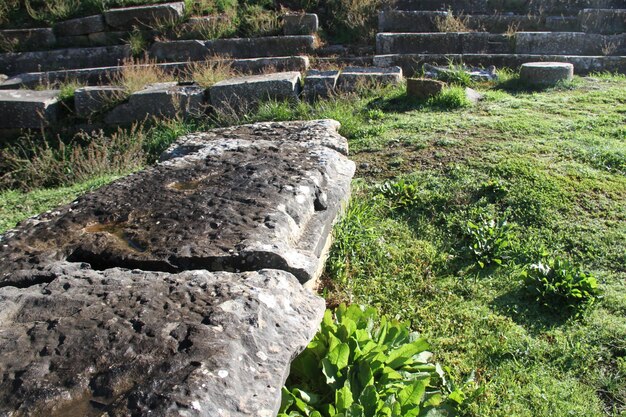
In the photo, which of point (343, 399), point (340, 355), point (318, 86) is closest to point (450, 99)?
point (318, 86)

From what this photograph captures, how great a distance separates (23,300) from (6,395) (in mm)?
530

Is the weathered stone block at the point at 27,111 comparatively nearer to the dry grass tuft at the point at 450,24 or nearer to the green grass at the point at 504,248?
the green grass at the point at 504,248

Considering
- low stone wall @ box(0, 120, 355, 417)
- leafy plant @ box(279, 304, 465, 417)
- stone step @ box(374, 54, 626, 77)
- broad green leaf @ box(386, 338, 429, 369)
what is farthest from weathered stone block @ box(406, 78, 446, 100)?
broad green leaf @ box(386, 338, 429, 369)

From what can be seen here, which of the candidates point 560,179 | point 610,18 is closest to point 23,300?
point 560,179

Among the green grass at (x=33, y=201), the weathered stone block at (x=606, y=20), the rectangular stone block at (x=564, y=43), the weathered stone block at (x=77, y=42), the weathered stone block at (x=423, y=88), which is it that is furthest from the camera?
the weathered stone block at (x=77, y=42)

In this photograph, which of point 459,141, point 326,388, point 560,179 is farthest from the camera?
point 459,141

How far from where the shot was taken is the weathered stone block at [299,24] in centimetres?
977

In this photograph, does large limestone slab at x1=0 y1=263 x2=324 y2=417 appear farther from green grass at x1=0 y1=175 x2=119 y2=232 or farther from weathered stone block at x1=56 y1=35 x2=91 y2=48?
weathered stone block at x1=56 y1=35 x2=91 y2=48

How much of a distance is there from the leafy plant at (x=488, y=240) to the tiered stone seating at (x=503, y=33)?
16.9ft

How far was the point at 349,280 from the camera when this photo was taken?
349 cm

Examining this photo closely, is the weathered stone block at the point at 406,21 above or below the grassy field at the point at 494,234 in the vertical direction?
above

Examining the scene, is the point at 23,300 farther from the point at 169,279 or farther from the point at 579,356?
the point at 579,356

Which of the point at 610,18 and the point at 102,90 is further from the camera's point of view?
the point at 610,18

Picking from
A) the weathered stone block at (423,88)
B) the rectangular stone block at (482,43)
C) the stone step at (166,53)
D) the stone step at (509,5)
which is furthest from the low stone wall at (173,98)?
the stone step at (509,5)
